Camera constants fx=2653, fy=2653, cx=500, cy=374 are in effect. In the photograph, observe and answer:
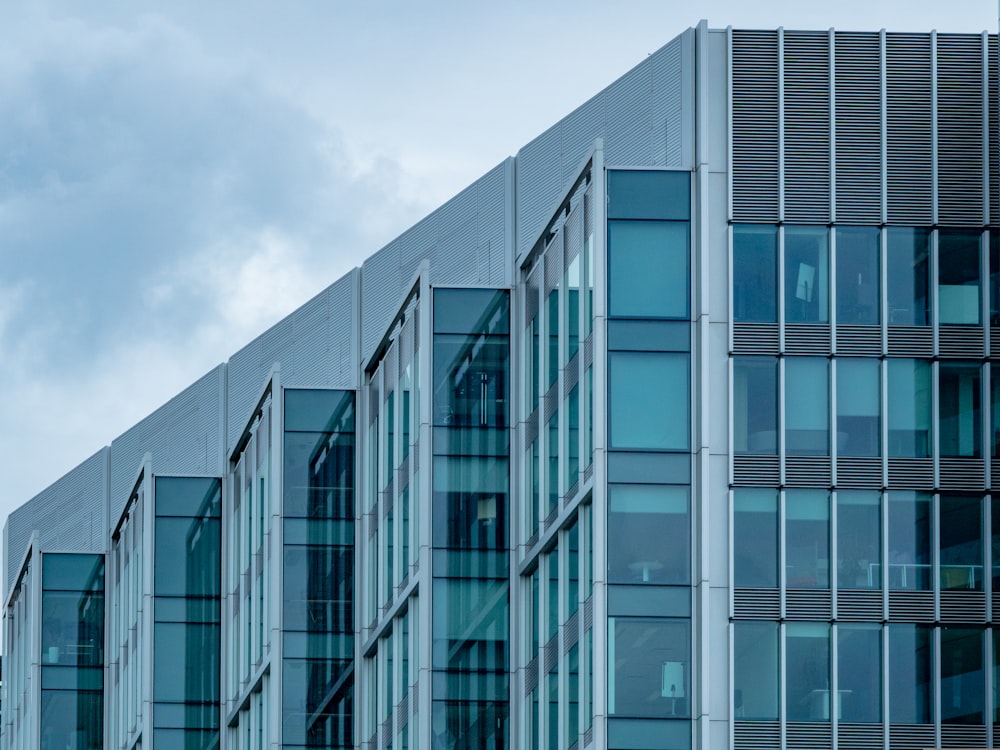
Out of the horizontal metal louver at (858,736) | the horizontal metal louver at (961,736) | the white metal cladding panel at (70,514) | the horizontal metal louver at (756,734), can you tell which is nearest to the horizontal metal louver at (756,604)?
the horizontal metal louver at (756,734)

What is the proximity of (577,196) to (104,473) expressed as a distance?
39.4 meters

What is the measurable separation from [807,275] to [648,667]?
9.64 meters

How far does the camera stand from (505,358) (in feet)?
222

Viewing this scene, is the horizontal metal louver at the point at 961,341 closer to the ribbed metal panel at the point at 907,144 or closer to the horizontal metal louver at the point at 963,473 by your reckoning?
the horizontal metal louver at the point at 963,473

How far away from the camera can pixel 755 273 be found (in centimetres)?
5984

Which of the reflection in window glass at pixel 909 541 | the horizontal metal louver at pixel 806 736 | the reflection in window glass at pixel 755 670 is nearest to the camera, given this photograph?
the horizontal metal louver at pixel 806 736

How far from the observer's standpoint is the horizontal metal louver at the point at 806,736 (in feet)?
188

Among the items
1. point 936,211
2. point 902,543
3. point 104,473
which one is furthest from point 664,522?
point 104,473

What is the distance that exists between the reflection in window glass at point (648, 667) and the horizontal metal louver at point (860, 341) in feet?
23.8

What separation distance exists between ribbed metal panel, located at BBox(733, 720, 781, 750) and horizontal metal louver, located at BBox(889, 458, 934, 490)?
6.11 m

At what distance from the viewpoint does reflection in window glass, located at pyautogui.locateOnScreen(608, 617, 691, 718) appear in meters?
57.3

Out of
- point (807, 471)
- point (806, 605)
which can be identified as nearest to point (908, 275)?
point (807, 471)

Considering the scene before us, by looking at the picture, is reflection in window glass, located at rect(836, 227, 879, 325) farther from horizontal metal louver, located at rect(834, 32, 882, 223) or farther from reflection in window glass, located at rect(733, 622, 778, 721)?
reflection in window glass, located at rect(733, 622, 778, 721)

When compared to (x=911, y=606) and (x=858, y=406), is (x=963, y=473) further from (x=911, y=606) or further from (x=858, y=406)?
(x=911, y=606)
